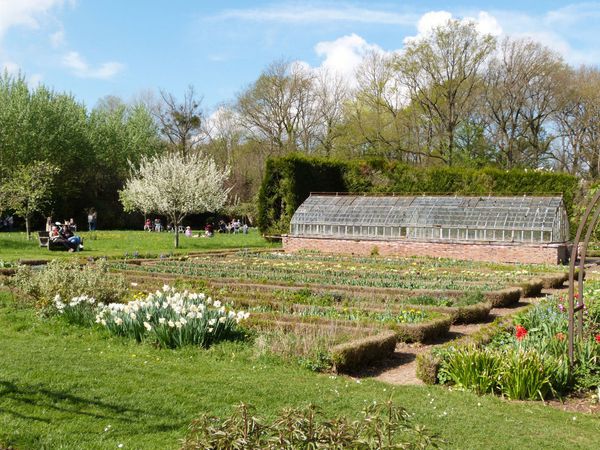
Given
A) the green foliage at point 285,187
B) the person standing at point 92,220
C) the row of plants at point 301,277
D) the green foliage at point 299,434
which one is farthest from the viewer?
the person standing at point 92,220

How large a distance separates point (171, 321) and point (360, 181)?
2378 centimetres

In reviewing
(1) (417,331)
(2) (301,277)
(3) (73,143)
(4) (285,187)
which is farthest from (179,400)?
(3) (73,143)

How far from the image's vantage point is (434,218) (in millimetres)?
24172

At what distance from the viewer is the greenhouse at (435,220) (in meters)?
22.0

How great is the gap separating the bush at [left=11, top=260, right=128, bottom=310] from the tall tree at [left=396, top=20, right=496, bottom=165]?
28834 millimetres

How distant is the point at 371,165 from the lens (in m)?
30.7

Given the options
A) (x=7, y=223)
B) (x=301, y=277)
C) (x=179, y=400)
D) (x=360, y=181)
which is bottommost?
(x=179, y=400)

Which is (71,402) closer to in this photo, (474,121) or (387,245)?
(387,245)

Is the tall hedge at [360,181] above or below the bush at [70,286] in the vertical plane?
above

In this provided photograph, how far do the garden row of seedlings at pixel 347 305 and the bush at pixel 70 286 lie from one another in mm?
2028

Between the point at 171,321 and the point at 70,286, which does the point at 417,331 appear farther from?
the point at 70,286

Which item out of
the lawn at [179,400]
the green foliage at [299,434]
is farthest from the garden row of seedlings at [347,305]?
the green foliage at [299,434]

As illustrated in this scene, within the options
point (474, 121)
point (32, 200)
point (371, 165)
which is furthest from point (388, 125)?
point (32, 200)

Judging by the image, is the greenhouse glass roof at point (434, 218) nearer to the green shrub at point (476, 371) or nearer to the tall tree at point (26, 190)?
the tall tree at point (26, 190)
